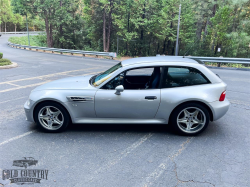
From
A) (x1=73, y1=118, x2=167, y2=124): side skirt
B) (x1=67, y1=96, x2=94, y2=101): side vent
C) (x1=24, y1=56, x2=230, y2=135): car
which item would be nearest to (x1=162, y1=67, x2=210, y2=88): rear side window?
(x1=24, y1=56, x2=230, y2=135): car

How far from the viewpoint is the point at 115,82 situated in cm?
420

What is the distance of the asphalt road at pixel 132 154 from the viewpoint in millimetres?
2947

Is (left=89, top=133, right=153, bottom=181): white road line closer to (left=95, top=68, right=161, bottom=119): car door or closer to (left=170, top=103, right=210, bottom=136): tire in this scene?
(left=95, top=68, right=161, bottom=119): car door

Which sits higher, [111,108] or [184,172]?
[111,108]

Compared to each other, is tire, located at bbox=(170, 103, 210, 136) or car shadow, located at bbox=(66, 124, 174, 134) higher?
tire, located at bbox=(170, 103, 210, 136)

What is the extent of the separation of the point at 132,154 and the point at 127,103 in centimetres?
98

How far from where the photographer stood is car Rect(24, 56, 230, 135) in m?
4.06

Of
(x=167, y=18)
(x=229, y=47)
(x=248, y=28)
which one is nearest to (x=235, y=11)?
(x=248, y=28)

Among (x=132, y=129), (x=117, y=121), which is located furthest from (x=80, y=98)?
(x=132, y=129)

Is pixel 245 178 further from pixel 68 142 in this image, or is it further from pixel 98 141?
pixel 68 142

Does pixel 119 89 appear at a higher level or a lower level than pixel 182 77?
lower

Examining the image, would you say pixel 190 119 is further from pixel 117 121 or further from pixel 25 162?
pixel 25 162

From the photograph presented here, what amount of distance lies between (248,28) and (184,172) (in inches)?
1266

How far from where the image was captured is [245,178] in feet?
9.67
